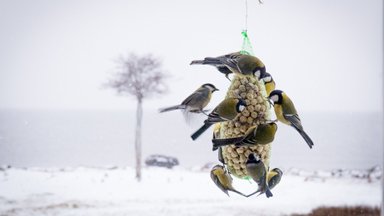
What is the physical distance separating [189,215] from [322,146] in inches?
251

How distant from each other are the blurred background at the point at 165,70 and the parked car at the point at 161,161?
0.12 m

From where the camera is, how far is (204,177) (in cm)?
575

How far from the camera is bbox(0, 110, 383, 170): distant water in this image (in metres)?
5.82

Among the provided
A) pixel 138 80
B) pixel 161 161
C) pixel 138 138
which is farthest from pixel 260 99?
pixel 161 161

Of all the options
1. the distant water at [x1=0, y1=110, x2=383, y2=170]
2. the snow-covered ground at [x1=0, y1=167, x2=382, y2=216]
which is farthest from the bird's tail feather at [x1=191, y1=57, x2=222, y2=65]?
the distant water at [x1=0, y1=110, x2=383, y2=170]

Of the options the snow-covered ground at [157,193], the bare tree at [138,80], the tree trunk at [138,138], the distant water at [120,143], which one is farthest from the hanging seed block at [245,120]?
the bare tree at [138,80]

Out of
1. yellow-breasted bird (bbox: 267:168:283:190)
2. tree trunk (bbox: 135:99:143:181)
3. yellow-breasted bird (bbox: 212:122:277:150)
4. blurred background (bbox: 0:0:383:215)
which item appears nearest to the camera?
yellow-breasted bird (bbox: 212:122:277:150)

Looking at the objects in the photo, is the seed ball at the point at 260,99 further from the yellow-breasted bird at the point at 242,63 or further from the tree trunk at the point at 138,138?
the tree trunk at the point at 138,138

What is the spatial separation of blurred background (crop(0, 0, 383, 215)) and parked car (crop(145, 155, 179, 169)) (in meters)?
0.12

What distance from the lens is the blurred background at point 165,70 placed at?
6.26 meters

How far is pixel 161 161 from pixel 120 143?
4.42ft

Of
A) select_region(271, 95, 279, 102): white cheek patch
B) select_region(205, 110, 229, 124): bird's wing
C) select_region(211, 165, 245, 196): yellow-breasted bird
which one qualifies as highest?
select_region(271, 95, 279, 102): white cheek patch

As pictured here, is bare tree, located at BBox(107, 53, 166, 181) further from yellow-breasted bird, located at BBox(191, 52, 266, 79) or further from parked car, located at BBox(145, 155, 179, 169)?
yellow-breasted bird, located at BBox(191, 52, 266, 79)

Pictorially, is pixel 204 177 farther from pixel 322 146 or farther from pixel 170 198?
pixel 322 146
